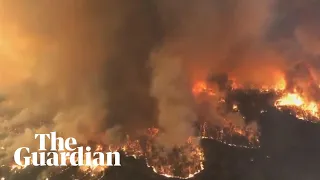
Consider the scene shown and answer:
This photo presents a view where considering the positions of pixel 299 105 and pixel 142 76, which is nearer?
pixel 142 76

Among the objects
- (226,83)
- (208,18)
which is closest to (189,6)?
(208,18)

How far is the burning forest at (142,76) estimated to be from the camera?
7.88 meters

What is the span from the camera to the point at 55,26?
26.6 feet

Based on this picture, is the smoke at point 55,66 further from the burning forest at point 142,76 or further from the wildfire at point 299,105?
the wildfire at point 299,105

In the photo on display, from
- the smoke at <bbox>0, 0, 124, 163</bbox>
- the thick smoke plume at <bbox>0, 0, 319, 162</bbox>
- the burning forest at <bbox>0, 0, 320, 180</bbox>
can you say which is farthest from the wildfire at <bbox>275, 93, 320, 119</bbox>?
the smoke at <bbox>0, 0, 124, 163</bbox>

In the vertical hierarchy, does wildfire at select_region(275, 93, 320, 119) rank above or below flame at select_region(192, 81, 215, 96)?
below

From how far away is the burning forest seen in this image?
7875 mm

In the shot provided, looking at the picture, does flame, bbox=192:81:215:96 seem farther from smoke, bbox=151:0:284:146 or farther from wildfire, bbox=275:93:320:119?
wildfire, bbox=275:93:320:119

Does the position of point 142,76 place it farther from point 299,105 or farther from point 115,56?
point 299,105

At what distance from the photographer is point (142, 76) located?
351 inches

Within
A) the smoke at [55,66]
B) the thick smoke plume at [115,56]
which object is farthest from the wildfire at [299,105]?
the smoke at [55,66]

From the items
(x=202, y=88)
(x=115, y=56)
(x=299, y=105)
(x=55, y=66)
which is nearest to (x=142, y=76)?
(x=115, y=56)

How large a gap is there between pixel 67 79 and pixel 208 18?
3743mm

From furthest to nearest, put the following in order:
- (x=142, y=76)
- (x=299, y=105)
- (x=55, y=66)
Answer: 1. (x=299, y=105)
2. (x=142, y=76)
3. (x=55, y=66)
